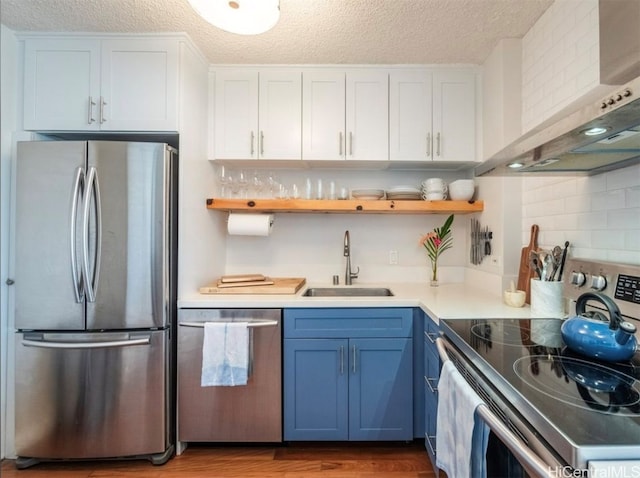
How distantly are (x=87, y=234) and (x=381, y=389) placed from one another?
1784 mm

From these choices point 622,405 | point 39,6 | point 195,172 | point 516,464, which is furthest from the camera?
point 195,172

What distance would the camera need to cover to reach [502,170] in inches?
49.9

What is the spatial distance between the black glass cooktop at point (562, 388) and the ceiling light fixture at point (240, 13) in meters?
1.51

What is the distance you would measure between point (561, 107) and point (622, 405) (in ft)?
4.43

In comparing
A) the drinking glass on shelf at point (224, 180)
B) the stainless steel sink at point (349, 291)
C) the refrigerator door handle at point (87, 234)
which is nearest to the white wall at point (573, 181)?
the stainless steel sink at point (349, 291)

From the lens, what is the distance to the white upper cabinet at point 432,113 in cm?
208

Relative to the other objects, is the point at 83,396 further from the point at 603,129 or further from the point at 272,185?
the point at 603,129

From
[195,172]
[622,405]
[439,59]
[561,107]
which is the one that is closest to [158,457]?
Result: [195,172]

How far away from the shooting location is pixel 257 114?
2098mm

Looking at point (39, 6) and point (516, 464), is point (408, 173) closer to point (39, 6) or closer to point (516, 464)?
point (516, 464)

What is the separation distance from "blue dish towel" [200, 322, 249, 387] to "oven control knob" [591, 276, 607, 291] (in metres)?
1.60

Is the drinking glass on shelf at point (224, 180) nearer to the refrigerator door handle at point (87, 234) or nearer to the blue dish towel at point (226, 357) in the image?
the refrigerator door handle at point (87, 234)

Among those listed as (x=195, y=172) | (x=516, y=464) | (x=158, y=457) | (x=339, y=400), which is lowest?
(x=158, y=457)

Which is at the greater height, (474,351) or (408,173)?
(408,173)
